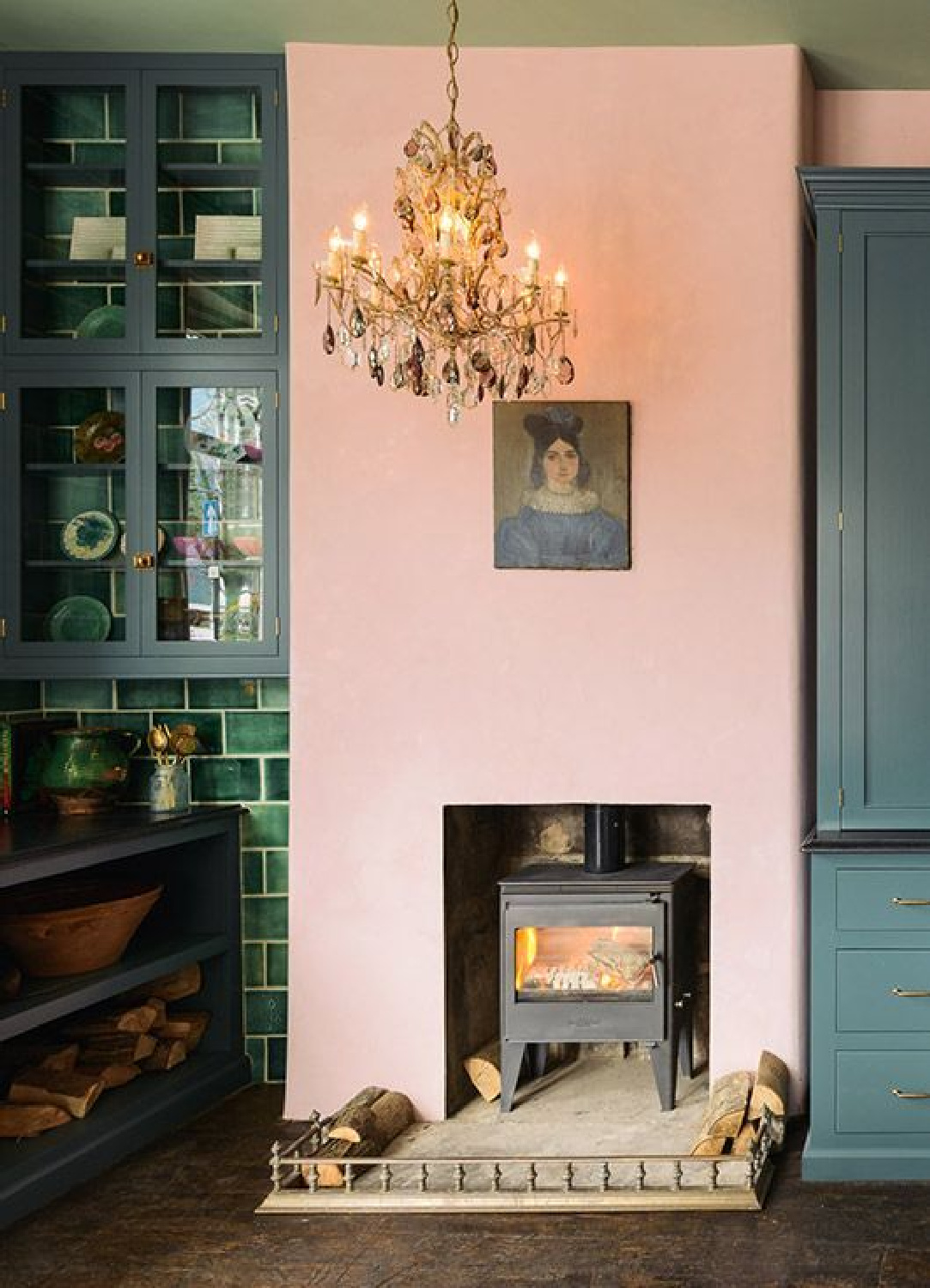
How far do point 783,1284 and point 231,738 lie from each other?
7.07 ft

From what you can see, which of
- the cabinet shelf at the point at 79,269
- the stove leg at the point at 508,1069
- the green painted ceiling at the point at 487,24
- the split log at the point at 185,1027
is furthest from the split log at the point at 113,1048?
the green painted ceiling at the point at 487,24

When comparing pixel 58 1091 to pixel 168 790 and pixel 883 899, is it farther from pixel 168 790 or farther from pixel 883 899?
pixel 883 899

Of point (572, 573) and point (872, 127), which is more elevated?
point (872, 127)

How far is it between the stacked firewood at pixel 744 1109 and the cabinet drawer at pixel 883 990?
28 centimetres

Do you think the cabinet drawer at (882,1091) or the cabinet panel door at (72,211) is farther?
the cabinet panel door at (72,211)

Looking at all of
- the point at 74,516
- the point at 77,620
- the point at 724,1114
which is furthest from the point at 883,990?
the point at 74,516

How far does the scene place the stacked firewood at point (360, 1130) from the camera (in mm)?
3150

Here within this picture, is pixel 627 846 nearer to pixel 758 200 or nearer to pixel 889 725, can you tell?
pixel 889 725

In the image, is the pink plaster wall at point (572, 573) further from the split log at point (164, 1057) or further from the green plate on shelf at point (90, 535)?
the green plate on shelf at point (90, 535)

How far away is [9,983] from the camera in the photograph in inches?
128

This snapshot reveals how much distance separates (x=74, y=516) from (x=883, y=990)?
2542 millimetres

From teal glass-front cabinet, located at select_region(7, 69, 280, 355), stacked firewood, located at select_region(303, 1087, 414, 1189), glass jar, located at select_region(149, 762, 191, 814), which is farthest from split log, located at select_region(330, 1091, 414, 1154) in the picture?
teal glass-front cabinet, located at select_region(7, 69, 280, 355)

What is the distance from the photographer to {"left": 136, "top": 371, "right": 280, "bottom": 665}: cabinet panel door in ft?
12.2

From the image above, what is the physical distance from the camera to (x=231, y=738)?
399 centimetres
